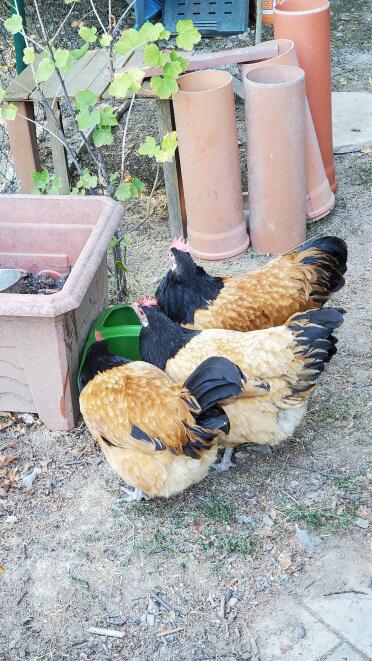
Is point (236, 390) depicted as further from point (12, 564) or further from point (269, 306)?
point (12, 564)

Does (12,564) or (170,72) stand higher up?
(170,72)

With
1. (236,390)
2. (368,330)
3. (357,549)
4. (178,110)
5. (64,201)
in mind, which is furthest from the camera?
(178,110)

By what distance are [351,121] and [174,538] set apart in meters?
4.58

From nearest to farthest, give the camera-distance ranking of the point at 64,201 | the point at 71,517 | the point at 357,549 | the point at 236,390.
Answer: the point at 236,390 → the point at 357,549 → the point at 71,517 → the point at 64,201

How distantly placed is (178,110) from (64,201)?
3.78ft

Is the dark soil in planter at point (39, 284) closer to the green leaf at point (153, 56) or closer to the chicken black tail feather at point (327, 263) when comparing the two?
the green leaf at point (153, 56)

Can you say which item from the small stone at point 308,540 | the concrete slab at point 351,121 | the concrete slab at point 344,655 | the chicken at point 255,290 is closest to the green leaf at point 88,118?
the chicken at point 255,290

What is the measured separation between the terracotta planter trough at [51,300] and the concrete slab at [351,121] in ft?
9.77

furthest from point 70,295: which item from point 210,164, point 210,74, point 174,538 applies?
point 210,74

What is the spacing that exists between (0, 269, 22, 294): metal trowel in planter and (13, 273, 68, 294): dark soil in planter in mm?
87

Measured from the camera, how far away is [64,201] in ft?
13.3

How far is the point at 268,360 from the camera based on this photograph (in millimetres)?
3254

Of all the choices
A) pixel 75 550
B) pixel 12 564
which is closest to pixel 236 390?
pixel 75 550

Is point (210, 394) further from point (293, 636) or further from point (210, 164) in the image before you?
point (210, 164)
